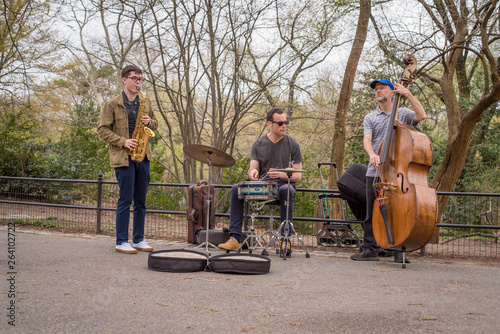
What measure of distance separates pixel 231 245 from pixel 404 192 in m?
2.38

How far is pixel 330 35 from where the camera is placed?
471 inches

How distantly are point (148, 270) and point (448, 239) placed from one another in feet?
14.9

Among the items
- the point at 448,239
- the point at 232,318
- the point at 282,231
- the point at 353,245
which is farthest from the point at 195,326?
the point at 448,239

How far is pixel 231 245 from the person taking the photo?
6215 mm

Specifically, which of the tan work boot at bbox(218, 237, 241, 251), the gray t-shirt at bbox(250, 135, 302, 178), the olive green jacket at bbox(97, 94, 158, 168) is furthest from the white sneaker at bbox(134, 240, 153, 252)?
the gray t-shirt at bbox(250, 135, 302, 178)

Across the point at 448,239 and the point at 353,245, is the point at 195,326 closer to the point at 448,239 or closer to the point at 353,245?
the point at 353,245

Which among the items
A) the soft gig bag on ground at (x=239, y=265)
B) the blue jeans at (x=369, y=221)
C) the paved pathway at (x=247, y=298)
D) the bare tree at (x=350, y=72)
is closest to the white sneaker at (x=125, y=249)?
the paved pathway at (x=247, y=298)

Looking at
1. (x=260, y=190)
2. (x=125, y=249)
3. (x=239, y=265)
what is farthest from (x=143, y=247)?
(x=239, y=265)

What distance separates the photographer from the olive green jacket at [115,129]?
5957 mm

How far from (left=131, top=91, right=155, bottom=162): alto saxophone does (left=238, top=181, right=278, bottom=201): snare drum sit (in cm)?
141

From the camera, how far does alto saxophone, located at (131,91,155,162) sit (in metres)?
6.04

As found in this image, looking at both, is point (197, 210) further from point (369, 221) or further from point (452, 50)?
point (452, 50)

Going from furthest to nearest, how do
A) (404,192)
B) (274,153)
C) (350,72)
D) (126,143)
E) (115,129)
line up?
(350,72)
(274,153)
(115,129)
(126,143)
(404,192)

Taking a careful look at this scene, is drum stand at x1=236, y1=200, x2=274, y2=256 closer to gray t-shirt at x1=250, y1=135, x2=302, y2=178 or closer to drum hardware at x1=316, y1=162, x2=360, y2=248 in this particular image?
gray t-shirt at x1=250, y1=135, x2=302, y2=178
